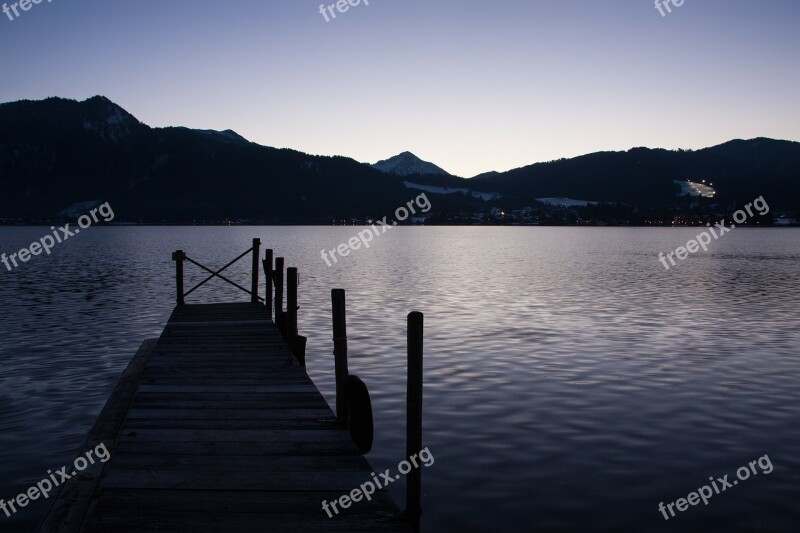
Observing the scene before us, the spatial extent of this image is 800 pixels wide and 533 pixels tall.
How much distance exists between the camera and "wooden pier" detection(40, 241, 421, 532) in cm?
695

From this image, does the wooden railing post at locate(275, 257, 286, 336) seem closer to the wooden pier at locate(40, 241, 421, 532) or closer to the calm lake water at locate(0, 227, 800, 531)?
the calm lake water at locate(0, 227, 800, 531)

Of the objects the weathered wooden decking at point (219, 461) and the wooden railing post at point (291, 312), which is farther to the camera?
the wooden railing post at point (291, 312)

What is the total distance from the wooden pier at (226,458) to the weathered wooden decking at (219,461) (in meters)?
0.02

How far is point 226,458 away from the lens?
28.5 ft

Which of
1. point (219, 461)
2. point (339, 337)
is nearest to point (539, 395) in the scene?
point (339, 337)

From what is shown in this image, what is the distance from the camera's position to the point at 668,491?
33.8ft

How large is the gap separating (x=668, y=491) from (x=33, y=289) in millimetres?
41094

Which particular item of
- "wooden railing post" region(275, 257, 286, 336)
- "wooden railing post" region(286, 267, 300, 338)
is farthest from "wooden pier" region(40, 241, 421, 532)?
"wooden railing post" region(275, 257, 286, 336)

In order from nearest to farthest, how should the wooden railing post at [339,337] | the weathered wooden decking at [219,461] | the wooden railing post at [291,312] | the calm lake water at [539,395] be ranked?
1. the weathered wooden decking at [219,461]
2. the calm lake water at [539,395]
3. the wooden railing post at [339,337]
4. the wooden railing post at [291,312]

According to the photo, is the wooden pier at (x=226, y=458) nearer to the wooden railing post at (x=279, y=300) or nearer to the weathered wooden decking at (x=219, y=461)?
the weathered wooden decking at (x=219, y=461)

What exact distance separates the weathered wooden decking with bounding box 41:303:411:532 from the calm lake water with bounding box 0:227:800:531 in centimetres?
169

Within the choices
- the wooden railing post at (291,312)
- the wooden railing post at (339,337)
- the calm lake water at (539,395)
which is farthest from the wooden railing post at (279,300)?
the wooden railing post at (339,337)

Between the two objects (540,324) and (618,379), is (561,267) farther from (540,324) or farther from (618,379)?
(618,379)

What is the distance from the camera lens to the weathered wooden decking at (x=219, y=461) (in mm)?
6926
